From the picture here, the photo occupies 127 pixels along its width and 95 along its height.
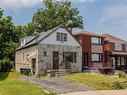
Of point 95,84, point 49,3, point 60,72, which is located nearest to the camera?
point 95,84

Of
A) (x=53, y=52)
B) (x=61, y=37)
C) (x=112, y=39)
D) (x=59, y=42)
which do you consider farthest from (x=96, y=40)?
(x=53, y=52)

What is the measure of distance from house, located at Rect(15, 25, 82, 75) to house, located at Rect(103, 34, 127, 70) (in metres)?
9.85

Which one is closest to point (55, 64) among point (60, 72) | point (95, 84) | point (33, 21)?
point (60, 72)

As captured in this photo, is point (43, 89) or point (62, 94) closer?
point (62, 94)

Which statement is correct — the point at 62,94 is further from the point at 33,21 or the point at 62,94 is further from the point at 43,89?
the point at 33,21

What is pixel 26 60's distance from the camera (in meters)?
48.1

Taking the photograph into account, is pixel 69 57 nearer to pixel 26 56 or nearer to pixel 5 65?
pixel 26 56

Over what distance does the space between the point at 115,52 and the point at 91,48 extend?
729cm

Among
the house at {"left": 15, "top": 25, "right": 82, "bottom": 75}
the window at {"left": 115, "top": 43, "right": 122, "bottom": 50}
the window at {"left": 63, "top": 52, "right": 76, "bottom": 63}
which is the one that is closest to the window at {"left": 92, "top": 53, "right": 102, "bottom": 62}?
the window at {"left": 115, "top": 43, "right": 122, "bottom": 50}

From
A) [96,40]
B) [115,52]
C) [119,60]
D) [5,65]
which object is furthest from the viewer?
[119,60]

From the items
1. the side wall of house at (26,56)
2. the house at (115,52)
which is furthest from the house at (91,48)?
the side wall of house at (26,56)

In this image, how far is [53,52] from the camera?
44.1 metres

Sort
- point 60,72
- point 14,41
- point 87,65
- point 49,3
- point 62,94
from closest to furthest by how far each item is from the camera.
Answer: point 62,94 < point 60,72 < point 87,65 < point 14,41 < point 49,3

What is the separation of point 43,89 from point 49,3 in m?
48.4
